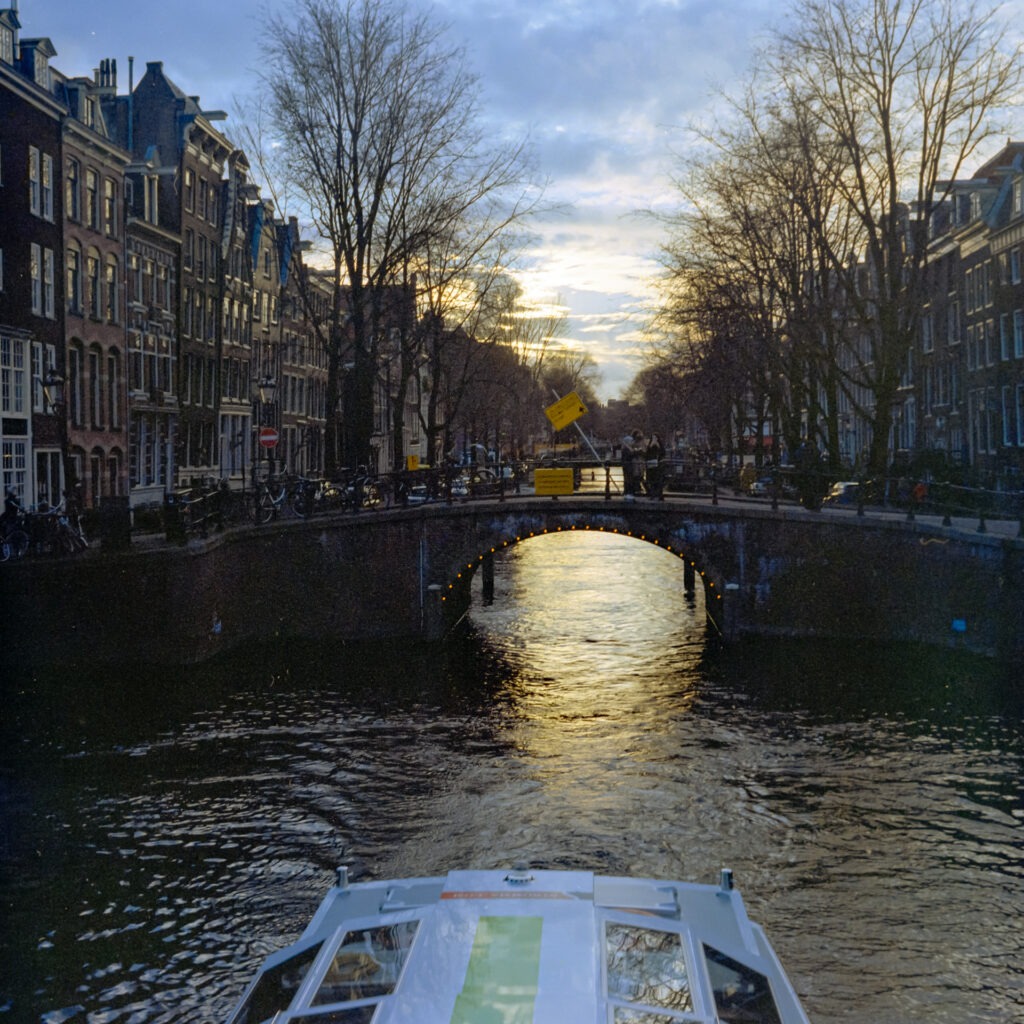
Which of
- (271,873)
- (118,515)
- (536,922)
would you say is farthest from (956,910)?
(118,515)

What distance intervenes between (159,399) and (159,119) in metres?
11.9

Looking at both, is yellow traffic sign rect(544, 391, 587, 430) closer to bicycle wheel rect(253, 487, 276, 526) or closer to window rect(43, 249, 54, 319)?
bicycle wheel rect(253, 487, 276, 526)

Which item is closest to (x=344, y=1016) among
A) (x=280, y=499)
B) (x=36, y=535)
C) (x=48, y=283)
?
(x=36, y=535)

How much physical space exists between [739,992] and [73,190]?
122 ft

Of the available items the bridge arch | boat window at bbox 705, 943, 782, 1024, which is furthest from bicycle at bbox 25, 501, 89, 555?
boat window at bbox 705, 943, 782, 1024

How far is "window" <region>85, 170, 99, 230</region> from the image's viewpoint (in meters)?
39.9

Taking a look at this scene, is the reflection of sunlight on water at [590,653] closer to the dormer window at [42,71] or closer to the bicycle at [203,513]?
the bicycle at [203,513]

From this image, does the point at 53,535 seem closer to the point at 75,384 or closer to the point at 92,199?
the point at 75,384

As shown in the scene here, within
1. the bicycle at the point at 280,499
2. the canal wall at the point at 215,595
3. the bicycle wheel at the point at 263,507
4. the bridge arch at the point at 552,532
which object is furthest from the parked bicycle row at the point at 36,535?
the bridge arch at the point at 552,532

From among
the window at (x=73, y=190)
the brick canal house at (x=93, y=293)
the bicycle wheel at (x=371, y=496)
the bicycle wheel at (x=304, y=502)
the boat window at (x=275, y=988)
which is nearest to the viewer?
the boat window at (x=275, y=988)

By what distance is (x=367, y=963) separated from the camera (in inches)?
271

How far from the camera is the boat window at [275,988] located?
7043 mm

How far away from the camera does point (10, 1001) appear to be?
40.2 feet

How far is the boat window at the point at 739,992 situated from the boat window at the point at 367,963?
1.67 meters
